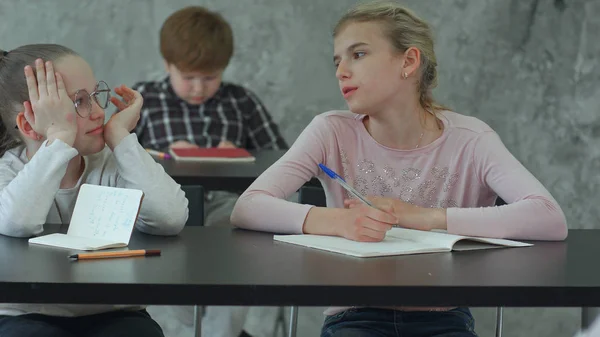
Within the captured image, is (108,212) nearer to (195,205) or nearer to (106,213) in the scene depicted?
(106,213)

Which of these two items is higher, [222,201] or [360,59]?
[360,59]

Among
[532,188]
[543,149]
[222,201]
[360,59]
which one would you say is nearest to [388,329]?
[532,188]

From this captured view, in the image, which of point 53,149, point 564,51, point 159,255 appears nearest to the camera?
point 159,255

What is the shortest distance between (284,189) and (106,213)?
468 millimetres

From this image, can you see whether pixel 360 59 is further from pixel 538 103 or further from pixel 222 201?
pixel 538 103

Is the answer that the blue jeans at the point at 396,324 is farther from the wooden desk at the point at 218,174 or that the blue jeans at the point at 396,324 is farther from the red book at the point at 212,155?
the red book at the point at 212,155

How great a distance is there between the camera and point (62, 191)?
6.22 ft

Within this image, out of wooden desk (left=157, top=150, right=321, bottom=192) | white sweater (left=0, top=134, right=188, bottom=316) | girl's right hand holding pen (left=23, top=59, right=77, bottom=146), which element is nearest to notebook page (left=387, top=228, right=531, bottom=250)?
white sweater (left=0, top=134, right=188, bottom=316)

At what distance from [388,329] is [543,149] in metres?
3.04

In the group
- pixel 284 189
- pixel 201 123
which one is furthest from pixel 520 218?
pixel 201 123

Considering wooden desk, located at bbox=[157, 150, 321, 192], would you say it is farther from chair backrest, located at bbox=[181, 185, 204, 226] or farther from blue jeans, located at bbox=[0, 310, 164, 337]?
blue jeans, located at bbox=[0, 310, 164, 337]

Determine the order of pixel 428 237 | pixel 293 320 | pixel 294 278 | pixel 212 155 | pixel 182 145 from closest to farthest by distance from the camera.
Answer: pixel 294 278 → pixel 428 237 → pixel 293 320 → pixel 212 155 → pixel 182 145

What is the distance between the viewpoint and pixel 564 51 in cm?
456

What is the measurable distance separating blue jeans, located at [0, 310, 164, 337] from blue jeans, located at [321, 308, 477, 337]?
1.17ft
